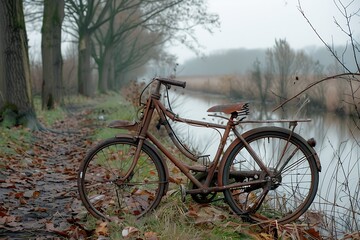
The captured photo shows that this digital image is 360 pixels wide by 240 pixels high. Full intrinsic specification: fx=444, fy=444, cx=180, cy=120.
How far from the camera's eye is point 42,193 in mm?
4828

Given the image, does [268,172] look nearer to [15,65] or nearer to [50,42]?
[15,65]

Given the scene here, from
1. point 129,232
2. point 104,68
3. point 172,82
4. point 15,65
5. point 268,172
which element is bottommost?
point 129,232

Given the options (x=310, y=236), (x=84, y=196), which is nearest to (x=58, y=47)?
(x=84, y=196)

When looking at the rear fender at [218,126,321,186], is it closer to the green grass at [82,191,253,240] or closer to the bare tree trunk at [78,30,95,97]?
the green grass at [82,191,253,240]

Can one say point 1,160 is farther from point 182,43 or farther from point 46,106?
point 182,43

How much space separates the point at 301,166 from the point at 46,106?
35.2ft

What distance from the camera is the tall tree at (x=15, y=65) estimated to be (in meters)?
8.40

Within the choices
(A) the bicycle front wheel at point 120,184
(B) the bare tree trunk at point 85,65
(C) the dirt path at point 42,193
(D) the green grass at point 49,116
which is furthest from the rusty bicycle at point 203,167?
(B) the bare tree trunk at point 85,65

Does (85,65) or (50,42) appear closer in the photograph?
(50,42)

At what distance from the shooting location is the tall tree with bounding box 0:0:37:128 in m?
A: 8.40

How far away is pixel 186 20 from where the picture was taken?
20500 mm

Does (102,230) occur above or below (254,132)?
below

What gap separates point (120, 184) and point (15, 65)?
571 cm

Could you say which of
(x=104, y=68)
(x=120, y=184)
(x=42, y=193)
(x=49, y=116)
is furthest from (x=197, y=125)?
(x=104, y=68)
